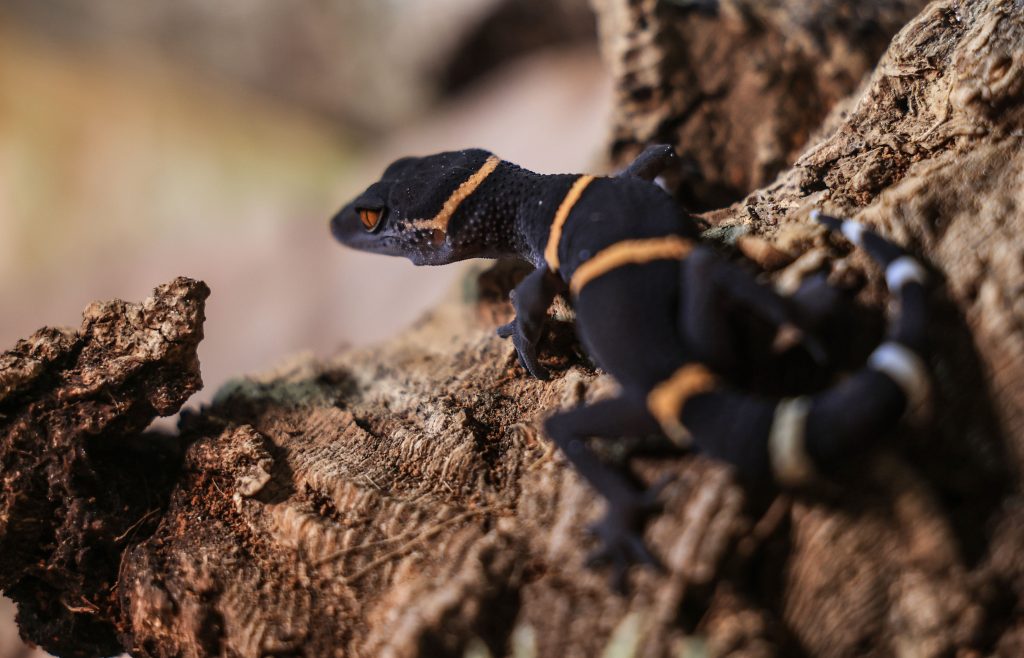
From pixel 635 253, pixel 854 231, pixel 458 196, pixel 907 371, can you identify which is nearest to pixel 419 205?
pixel 458 196

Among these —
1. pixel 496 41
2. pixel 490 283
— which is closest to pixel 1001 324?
pixel 490 283

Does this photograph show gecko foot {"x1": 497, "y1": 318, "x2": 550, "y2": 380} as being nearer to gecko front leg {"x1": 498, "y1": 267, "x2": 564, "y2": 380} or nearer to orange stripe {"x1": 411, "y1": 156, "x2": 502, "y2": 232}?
gecko front leg {"x1": 498, "y1": 267, "x2": 564, "y2": 380}

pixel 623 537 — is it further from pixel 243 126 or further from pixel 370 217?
pixel 243 126

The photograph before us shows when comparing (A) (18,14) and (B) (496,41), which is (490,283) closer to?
(B) (496,41)

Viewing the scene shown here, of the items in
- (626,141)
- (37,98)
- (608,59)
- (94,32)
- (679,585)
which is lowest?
(679,585)

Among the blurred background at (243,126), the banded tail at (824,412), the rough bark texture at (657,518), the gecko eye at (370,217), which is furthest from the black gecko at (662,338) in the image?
the blurred background at (243,126)

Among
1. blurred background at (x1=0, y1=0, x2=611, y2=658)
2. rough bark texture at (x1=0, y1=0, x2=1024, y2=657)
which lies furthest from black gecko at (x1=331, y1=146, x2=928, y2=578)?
blurred background at (x1=0, y1=0, x2=611, y2=658)
